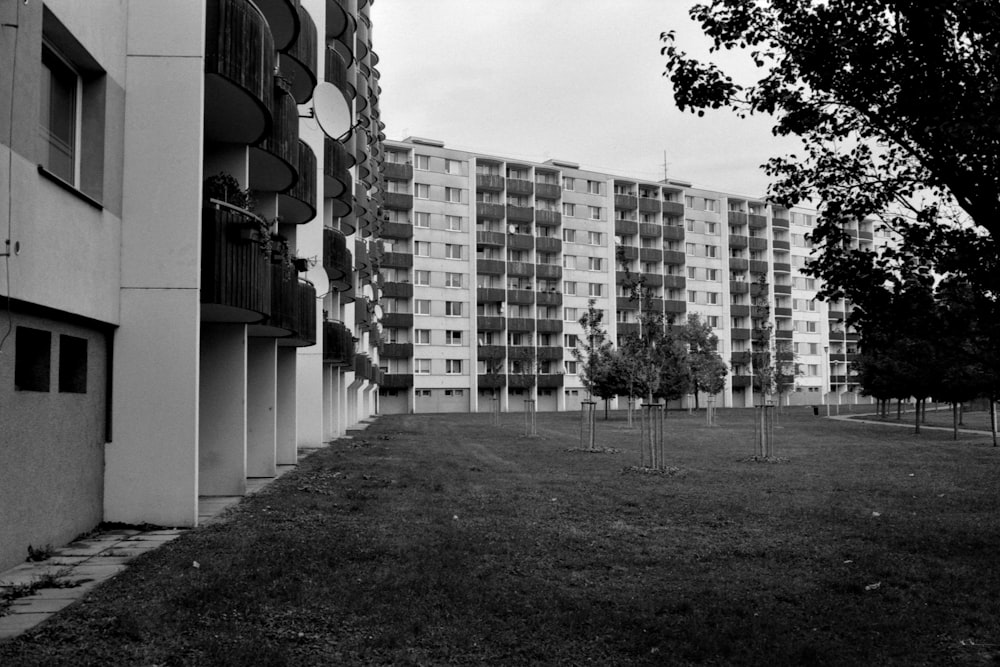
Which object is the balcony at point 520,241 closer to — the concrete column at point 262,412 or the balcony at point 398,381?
the balcony at point 398,381

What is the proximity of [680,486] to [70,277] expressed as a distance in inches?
471

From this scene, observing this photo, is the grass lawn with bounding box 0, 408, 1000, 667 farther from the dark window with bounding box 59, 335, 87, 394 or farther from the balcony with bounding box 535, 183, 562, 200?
the balcony with bounding box 535, 183, 562, 200

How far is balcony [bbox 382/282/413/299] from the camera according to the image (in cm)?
8688

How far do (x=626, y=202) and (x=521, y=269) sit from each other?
56.9 ft

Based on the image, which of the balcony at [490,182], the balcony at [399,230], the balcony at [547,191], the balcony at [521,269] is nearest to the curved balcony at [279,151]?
the balcony at [399,230]

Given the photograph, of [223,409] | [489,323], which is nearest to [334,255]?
[223,409]

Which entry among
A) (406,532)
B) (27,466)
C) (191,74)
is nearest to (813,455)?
(406,532)

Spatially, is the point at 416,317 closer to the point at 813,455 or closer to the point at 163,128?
the point at 813,455

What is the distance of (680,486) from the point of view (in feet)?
58.9

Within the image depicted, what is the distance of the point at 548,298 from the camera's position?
9519 cm

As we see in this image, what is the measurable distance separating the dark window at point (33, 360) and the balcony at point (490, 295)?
82.2m

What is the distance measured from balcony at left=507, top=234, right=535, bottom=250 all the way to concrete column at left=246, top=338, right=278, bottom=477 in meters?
75.3

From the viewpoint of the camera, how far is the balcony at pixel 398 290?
86875 mm

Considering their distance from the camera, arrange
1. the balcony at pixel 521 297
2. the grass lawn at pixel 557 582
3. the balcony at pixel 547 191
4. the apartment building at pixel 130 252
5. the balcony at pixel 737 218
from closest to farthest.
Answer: the grass lawn at pixel 557 582 → the apartment building at pixel 130 252 → the balcony at pixel 521 297 → the balcony at pixel 547 191 → the balcony at pixel 737 218
